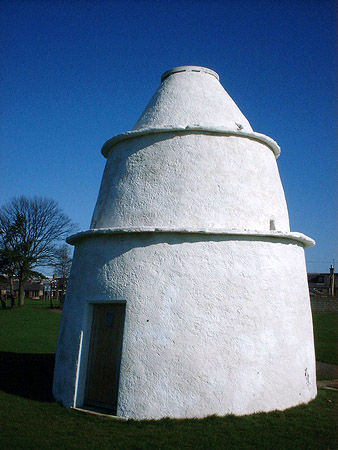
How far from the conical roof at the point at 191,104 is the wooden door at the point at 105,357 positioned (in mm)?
3909

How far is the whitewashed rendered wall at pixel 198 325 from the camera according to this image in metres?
6.84

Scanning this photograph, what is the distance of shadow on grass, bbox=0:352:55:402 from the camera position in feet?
29.3

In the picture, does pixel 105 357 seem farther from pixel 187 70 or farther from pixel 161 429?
pixel 187 70

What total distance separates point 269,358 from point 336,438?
60.3 inches

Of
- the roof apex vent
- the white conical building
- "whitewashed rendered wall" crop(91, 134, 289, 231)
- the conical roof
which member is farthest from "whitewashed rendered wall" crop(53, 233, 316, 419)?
the roof apex vent

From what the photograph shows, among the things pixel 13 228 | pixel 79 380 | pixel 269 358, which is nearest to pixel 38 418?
pixel 79 380

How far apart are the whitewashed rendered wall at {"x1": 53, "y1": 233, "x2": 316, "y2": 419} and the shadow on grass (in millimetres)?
1207

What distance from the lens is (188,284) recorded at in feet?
23.7

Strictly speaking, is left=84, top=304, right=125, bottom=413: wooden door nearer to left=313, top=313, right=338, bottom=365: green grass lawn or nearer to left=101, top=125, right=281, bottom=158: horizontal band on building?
left=101, top=125, right=281, bottom=158: horizontal band on building

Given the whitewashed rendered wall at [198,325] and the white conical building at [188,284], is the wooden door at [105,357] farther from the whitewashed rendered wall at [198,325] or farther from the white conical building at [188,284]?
the whitewashed rendered wall at [198,325]

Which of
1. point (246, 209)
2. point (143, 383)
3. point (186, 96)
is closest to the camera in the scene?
point (143, 383)

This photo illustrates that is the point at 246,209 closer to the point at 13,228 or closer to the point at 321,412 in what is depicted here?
the point at 321,412

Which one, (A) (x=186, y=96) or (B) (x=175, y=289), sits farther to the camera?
(A) (x=186, y=96)

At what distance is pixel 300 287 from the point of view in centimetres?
831
